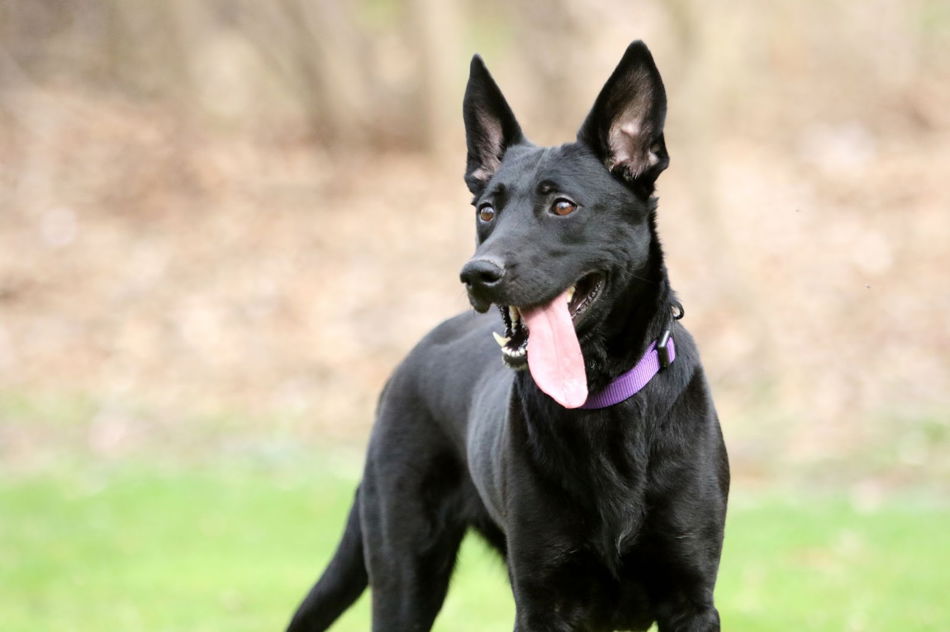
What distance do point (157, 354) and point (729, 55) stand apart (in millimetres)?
9662

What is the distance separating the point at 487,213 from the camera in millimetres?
4188

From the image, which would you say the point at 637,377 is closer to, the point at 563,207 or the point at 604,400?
the point at 604,400

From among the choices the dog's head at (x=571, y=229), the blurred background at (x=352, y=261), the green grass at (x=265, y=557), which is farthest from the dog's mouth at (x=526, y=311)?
the blurred background at (x=352, y=261)

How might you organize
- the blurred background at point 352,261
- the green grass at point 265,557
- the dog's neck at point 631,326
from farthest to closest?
the blurred background at point 352,261 < the green grass at point 265,557 < the dog's neck at point 631,326

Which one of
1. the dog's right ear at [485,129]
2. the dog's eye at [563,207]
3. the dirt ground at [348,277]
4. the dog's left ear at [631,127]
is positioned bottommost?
the dog's eye at [563,207]

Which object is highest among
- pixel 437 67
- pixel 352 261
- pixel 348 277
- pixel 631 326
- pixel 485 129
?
pixel 437 67

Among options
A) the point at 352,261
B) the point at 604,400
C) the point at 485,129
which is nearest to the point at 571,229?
the point at 604,400

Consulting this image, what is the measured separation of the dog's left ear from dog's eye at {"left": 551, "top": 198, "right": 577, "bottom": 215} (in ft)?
0.69

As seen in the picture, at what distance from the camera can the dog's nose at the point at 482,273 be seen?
374 cm

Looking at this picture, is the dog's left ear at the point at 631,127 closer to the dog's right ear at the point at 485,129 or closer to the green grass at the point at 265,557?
the dog's right ear at the point at 485,129

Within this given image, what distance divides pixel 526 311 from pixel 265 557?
18.4 ft

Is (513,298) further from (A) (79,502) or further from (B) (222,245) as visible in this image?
(B) (222,245)

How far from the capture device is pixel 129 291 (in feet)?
48.8

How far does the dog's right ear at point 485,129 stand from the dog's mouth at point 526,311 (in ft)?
1.98
